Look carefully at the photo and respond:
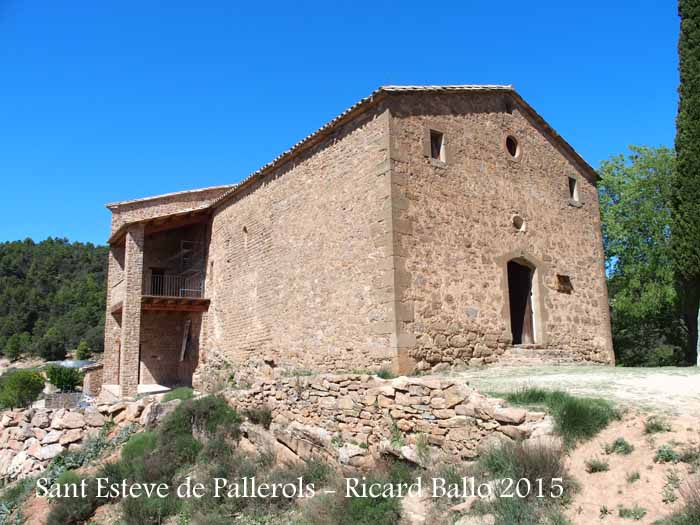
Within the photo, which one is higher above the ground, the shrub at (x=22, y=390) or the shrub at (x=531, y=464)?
the shrub at (x=531, y=464)

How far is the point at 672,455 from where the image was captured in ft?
19.7

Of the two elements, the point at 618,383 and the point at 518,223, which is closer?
the point at 618,383

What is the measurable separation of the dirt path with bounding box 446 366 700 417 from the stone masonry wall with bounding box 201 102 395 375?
2.15 metres

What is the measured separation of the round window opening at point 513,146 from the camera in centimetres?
1429

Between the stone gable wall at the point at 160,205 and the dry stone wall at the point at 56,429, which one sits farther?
the stone gable wall at the point at 160,205

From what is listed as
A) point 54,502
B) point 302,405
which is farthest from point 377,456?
point 54,502

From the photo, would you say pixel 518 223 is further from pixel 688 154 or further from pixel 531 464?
pixel 531 464

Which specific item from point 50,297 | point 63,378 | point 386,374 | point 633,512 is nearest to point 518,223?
point 386,374

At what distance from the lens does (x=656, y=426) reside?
21.4 feet

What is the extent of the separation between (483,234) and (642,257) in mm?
11253

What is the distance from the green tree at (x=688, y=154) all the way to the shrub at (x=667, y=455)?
10383 mm

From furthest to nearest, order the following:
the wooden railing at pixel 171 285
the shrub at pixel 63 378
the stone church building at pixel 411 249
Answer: the shrub at pixel 63 378 < the wooden railing at pixel 171 285 < the stone church building at pixel 411 249

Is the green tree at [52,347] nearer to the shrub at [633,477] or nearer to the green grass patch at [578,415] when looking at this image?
the green grass patch at [578,415]

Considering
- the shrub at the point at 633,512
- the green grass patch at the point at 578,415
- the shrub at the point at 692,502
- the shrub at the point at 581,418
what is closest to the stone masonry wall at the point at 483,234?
the green grass patch at the point at 578,415
